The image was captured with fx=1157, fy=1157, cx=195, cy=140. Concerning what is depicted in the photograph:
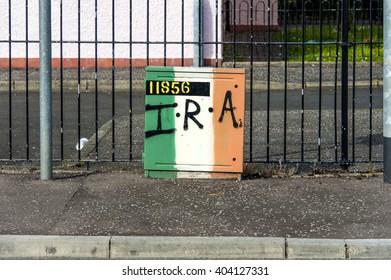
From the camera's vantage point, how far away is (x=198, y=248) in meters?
8.35

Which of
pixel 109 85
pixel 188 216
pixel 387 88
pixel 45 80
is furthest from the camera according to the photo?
pixel 109 85

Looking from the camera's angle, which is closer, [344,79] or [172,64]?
[344,79]

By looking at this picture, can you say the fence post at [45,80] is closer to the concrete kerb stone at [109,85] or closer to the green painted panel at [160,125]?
the green painted panel at [160,125]

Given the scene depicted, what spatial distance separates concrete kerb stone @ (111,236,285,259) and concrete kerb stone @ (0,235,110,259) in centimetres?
11

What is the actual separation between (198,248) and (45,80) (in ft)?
10.1

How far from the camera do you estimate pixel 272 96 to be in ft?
66.1

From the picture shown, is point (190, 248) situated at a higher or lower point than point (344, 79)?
lower

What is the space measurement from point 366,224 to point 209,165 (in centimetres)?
217

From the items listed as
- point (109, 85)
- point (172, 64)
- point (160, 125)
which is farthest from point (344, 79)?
point (172, 64)

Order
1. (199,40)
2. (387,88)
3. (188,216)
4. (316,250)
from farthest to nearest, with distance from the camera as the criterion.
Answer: (199,40)
(387,88)
(188,216)
(316,250)

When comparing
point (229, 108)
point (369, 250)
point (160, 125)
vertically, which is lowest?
point (369, 250)

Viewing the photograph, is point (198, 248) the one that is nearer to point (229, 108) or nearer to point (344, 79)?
point (229, 108)

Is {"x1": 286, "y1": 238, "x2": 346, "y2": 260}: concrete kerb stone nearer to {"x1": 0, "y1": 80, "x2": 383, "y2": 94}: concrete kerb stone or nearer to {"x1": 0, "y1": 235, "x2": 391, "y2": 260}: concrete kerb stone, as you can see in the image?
{"x1": 0, "y1": 235, "x2": 391, "y2": 260}: concrete kerb stone

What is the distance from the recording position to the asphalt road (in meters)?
13.1
